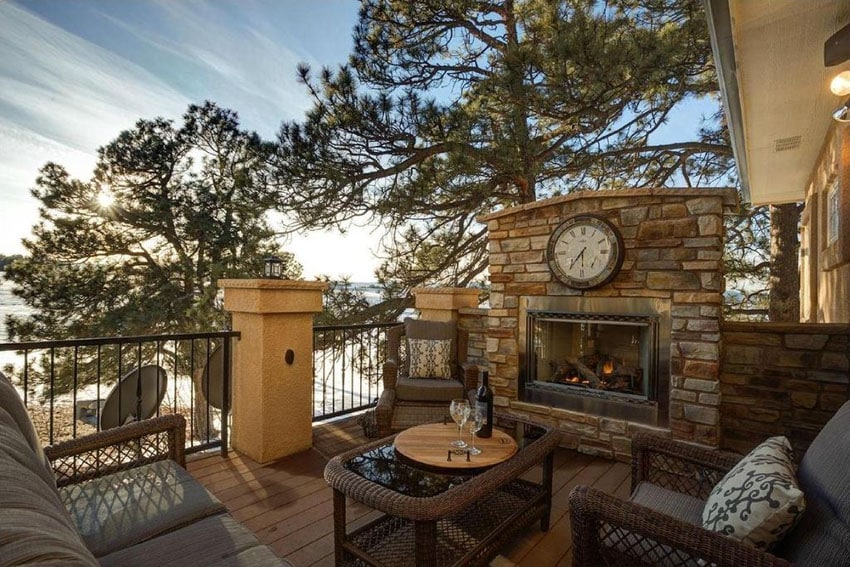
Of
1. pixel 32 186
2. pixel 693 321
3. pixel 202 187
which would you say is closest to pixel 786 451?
pixel 693 321

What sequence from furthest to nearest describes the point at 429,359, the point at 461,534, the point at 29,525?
the point at 429,359
the point at 461,534
the point at 29,525

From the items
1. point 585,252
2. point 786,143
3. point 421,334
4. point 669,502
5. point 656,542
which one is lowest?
point 669,502

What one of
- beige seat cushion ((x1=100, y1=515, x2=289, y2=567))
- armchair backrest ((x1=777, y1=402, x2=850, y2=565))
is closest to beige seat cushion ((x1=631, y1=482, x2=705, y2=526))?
armchair backrest ((x1=777, y1=402, x2=850, y2=565))

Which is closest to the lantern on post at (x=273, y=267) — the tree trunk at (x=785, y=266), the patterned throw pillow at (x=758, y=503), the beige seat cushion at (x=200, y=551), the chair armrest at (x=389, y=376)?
the chair armrest at (x=389, y=376)

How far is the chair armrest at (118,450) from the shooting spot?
1589 mm

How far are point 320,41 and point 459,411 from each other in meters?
4.94

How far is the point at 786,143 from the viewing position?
368 centimetres

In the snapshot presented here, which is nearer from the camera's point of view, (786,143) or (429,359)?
(786,143)

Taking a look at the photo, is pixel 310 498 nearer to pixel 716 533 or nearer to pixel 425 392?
pixel 425 392

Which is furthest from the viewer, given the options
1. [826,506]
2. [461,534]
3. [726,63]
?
[726,63]

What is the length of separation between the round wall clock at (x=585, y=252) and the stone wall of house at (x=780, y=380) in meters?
0.94

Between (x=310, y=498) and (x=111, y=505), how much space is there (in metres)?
1.16

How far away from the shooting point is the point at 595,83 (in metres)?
3.98

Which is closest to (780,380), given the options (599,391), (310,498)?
(599,391)
